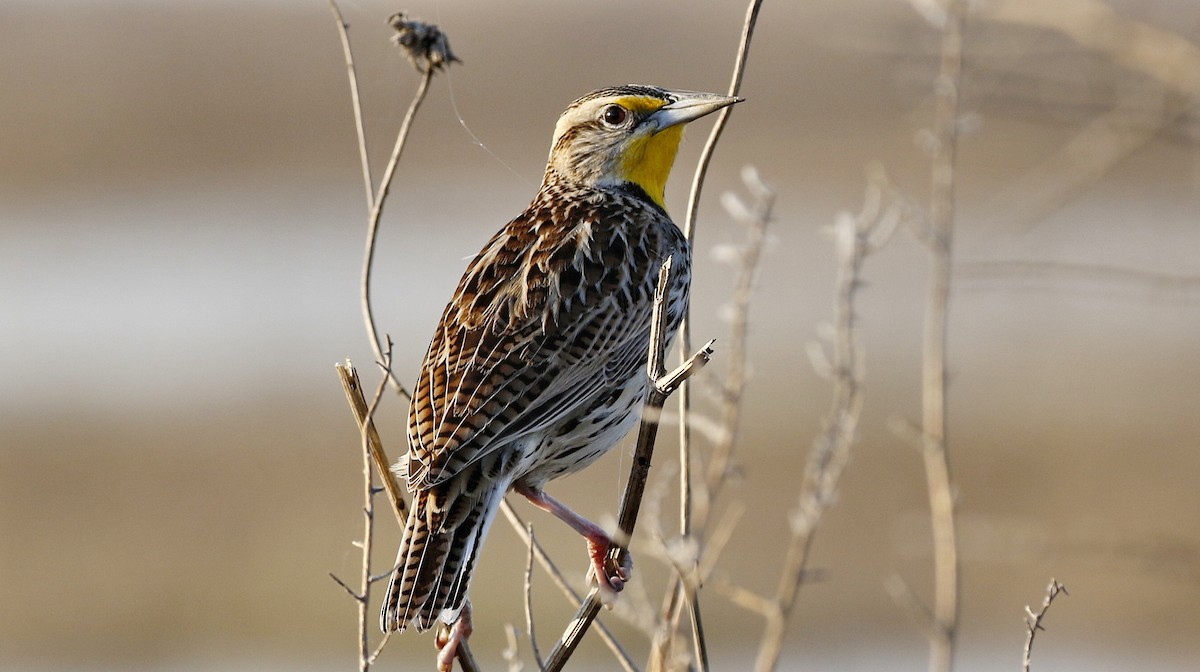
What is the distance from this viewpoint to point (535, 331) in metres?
3.51

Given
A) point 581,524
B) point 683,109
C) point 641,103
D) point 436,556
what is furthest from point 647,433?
point 641,103

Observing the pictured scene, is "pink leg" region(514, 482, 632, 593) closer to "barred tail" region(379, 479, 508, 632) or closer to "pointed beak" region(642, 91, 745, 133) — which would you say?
"barred tail" region(379, 479, 508, 632)

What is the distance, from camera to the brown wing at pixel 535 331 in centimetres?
327

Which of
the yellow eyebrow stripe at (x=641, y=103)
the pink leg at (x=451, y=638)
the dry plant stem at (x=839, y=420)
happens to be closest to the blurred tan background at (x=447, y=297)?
the dry plant stem at (x=839, y=420)

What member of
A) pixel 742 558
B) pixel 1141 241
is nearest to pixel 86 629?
pixel 742 558

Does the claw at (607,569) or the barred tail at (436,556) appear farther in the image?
the claw at (607,569)

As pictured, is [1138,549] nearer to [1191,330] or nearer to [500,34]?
[1191,330]

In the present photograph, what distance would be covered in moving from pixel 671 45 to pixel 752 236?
12.5 metres

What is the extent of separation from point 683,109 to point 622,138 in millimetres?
262

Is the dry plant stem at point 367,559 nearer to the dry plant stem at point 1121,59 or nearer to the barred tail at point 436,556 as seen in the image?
the barred tail at point 436,556

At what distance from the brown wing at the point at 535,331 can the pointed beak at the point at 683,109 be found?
216mm

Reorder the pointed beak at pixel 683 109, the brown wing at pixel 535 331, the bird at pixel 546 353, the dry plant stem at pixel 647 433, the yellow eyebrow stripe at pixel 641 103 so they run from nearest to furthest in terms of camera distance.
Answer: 1. the dry plant stem at pixel 647 433
2. the bird at pixel 546 353
3. the brown wing at pixel 535 331
4. the pointed beak at pixel 683 109
5. the yellow eyebrow stripe at pixel 641 103

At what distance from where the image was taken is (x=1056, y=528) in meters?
7.84

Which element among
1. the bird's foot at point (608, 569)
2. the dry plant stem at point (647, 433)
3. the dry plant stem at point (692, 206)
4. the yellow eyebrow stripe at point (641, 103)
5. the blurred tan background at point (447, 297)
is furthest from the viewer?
the blurred tan background at point (447, 297)
